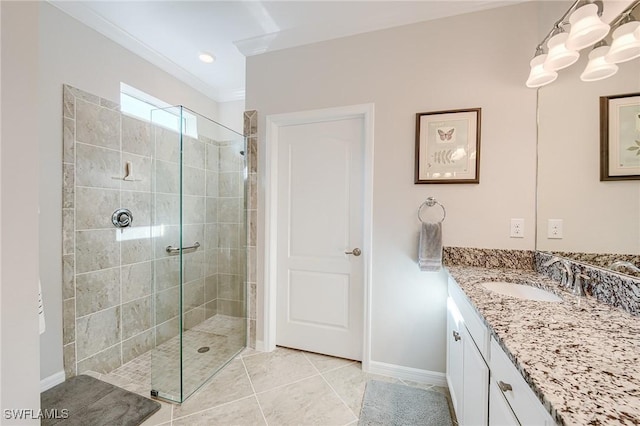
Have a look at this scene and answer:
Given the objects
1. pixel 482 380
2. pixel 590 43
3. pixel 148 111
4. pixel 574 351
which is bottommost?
pixel 482 380

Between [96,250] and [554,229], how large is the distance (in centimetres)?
315

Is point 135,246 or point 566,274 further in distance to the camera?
point 135,246

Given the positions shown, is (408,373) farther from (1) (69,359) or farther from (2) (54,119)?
(2) (54,119)

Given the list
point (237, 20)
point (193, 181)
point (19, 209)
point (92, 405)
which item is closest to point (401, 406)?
point (92, 405)

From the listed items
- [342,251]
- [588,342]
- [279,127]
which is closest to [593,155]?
[588,342]

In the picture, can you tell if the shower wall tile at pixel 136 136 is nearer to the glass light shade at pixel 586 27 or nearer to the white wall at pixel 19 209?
the white wall at pixel 19 209

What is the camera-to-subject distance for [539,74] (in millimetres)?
1517

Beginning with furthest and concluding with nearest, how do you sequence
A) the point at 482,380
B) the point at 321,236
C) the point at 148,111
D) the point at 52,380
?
the point at 148,111
the point at 321,236
the point at 52,380
the point at 482,380

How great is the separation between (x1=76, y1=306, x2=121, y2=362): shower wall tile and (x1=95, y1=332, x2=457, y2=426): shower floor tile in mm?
215

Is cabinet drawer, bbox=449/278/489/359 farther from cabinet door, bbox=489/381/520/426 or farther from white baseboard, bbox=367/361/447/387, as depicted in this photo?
white baseboard, bbox=367/361/447/387

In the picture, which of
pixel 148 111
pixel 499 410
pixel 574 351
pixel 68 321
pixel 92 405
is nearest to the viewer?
pixel 574 351

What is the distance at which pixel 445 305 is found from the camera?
1.85 metres

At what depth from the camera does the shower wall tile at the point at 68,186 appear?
5.92 ft

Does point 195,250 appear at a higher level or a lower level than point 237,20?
lower
